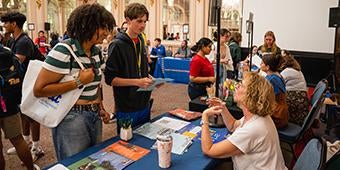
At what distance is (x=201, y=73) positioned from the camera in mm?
3234

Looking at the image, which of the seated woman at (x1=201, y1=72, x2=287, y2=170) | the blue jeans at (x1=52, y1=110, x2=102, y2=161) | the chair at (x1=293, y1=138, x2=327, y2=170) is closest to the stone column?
the blue jeans at (x1=52, y1=110, x2=102, y2=161)

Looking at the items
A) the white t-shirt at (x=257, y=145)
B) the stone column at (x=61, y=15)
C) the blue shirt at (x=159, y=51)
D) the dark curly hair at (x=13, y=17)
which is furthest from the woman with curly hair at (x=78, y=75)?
the stone column at (x=61, y=15)

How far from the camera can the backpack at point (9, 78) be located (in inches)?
83.9

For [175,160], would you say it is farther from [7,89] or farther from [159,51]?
[159,51]

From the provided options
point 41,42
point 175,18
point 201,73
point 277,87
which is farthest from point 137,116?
point 41,42

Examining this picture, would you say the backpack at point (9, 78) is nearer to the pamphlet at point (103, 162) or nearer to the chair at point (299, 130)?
the pamphlet at point (103, 162)

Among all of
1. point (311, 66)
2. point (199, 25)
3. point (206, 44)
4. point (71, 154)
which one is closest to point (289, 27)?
point (311, 66)

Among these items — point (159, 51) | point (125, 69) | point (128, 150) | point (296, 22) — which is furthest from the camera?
point (159, 51)

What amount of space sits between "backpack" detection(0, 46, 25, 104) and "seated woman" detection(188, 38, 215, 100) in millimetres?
1728

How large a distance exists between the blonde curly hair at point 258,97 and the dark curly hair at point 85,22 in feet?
2.62

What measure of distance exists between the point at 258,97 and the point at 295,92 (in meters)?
1.96

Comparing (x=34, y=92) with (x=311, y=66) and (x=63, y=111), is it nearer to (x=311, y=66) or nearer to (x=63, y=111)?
(x=63, y=111)

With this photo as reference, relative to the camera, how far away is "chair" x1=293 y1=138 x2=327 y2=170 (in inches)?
46.9

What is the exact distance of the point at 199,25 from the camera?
9.66 m
